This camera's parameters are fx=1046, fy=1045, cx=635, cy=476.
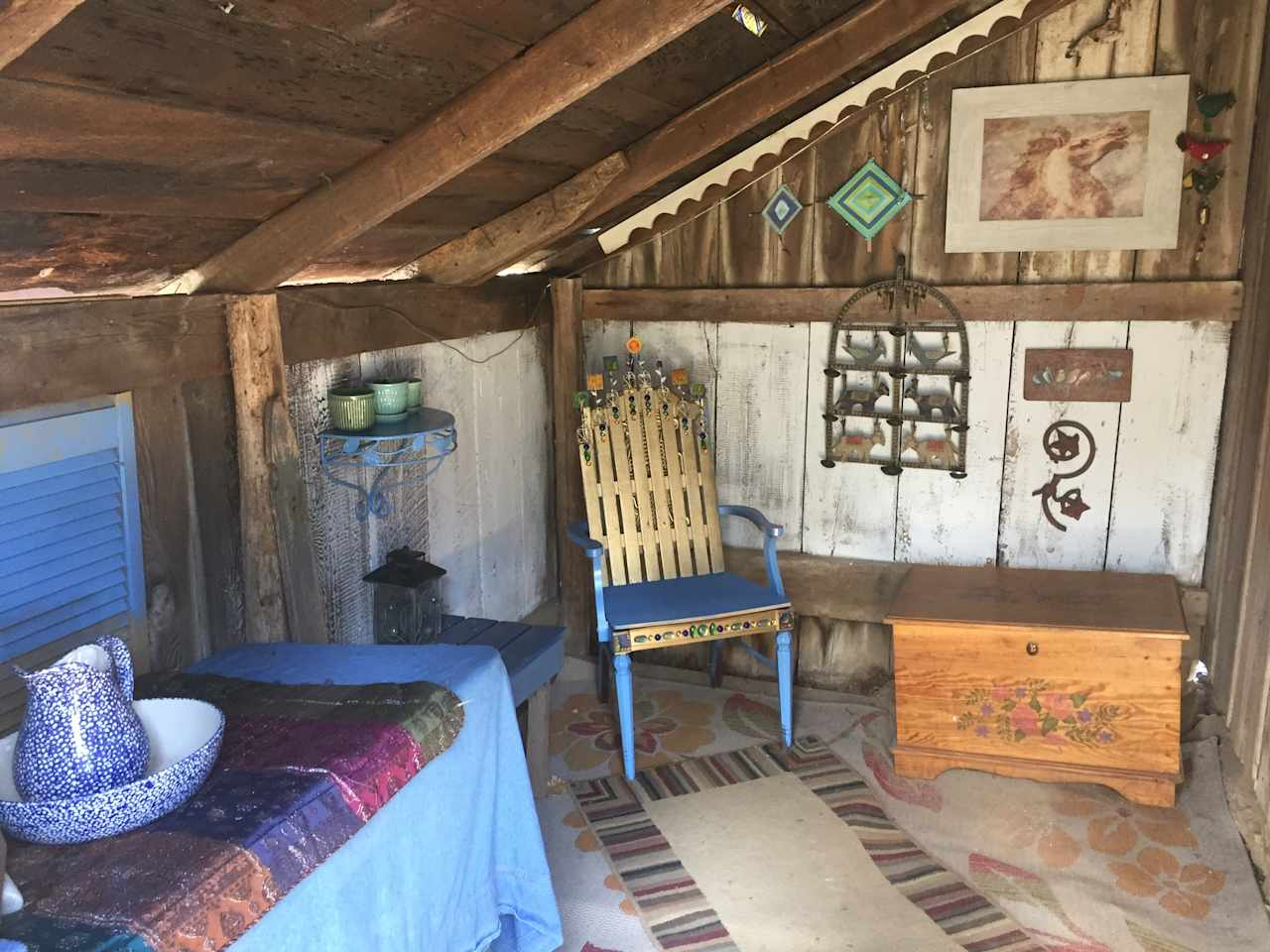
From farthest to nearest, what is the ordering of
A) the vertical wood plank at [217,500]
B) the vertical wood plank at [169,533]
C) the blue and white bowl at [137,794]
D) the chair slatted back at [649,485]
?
the chair slatted back at [649,485], the vertical wood plank at [217,500], the vertical wood plank at [169,533], the blue and white bowl at [137,794]

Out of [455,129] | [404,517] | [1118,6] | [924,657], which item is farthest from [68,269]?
[1118,6]

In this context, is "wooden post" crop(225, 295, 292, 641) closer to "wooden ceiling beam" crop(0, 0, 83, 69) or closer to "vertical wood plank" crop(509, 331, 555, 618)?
"wooden ceiling beam" crop(0, 0, 83, 69)

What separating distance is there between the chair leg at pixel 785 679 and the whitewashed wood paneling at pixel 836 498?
58 centimetres

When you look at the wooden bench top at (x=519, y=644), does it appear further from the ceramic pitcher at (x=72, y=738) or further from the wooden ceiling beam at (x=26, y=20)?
the wooden ceiling beam at (x=26, y=20)

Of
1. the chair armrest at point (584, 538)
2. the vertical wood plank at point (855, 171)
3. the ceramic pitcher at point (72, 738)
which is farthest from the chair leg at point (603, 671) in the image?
the ceramic pitcher at point (72, 738)

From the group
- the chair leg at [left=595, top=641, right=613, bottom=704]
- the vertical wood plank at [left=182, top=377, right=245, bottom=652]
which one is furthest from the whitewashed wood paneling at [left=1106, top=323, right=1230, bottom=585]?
the vertical wood plank at [left=182, top=377, right=245, bottom=652]

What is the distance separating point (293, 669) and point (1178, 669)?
2.29 m

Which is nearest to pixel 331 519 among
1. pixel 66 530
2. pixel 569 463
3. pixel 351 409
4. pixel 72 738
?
pixel 351 409

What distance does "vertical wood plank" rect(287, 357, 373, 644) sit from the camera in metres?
2.60

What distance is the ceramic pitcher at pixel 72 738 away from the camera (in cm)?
134

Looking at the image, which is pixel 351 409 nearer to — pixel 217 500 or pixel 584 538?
pixel 217 500

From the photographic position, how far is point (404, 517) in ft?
9.91

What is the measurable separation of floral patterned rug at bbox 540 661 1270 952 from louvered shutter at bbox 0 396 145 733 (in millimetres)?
1293

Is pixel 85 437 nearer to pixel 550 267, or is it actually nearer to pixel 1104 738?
pixel 550 267
